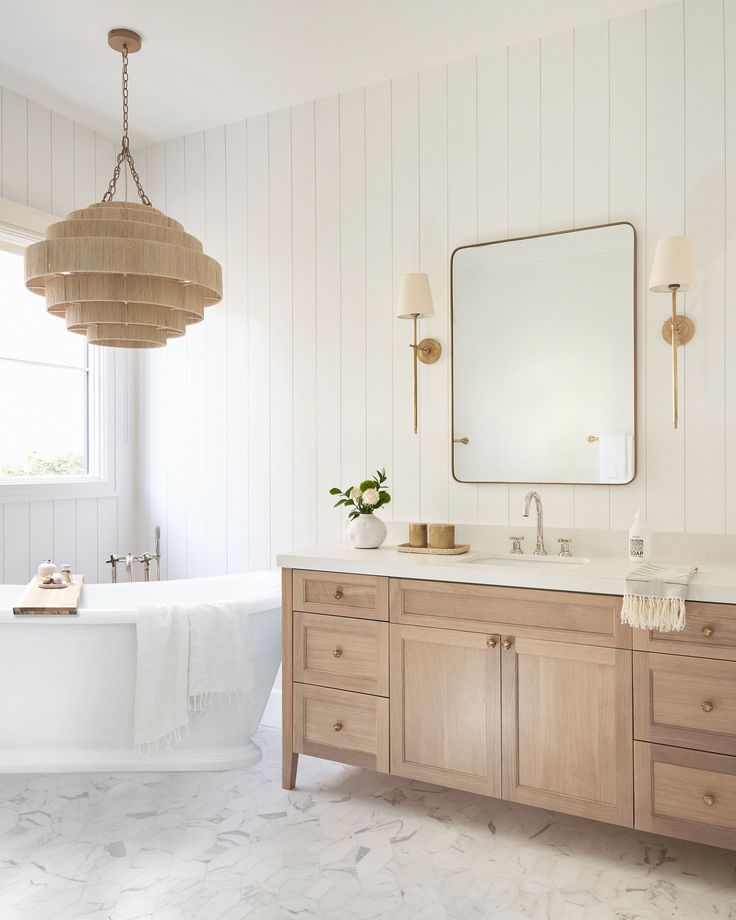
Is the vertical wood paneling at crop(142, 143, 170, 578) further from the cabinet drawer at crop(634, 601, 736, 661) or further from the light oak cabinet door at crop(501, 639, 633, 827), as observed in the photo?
the cabinet drawer at crop(634, 601, 736, 661)

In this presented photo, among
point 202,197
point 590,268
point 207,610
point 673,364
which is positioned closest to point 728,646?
point 673,364

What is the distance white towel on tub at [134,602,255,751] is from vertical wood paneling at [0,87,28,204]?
1920 millimetres

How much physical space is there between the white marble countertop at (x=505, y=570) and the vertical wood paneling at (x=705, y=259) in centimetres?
25

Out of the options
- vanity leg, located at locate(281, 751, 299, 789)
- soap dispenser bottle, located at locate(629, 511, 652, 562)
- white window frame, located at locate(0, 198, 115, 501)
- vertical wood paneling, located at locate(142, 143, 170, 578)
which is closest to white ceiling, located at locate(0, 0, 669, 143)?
vertical wood paneling, located at locate(142, 143, 170, 578)

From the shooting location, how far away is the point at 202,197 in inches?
141

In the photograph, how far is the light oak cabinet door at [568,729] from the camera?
83.1 inches

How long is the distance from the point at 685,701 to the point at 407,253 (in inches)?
76.6

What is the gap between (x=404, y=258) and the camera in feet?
10.0

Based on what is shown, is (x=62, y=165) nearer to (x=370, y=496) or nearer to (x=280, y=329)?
(x=280, y=329)

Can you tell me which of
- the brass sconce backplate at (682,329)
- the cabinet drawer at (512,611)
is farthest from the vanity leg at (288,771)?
the brass sconce backplate at (682,329)

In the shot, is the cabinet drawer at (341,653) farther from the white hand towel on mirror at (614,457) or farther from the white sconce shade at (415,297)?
the white sconce shade at (415,297)

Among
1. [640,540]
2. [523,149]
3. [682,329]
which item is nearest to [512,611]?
[640,540]

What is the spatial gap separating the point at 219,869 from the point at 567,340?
205 cm

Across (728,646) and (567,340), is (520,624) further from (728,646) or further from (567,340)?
(567,340)
